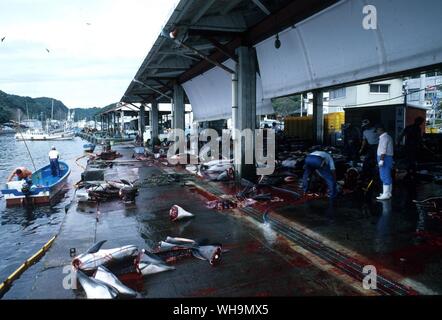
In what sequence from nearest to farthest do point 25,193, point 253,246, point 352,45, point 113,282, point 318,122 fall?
point 113,282, point 253,246, point 352,45, point 25,193, point 318,122

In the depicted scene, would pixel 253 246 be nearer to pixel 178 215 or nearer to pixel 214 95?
pixel 178 215

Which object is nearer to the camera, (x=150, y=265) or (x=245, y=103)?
(x=150, y=265)

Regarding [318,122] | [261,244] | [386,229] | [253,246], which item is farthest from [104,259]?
[318,122]

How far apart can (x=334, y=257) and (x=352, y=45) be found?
506 centimetres

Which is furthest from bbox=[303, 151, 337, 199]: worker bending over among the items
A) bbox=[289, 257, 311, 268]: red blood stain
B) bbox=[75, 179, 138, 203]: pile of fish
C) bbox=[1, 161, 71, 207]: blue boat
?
bbox=[1, 161, 71, 207]: blue boat

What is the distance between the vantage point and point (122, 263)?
17.2 ft

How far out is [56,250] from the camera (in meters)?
6.35

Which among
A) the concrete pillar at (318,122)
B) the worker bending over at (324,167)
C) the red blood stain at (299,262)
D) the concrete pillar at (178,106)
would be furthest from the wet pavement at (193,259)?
the concrete pillar at (318,122)

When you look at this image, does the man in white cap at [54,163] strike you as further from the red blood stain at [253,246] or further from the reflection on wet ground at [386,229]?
the red blood stain at [253,246]

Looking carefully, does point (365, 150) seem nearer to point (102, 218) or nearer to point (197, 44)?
point (197, 44)

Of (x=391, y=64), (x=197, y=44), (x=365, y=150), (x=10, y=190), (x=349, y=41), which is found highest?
(x=197, y=44)

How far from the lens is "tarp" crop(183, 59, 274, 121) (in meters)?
15.0
